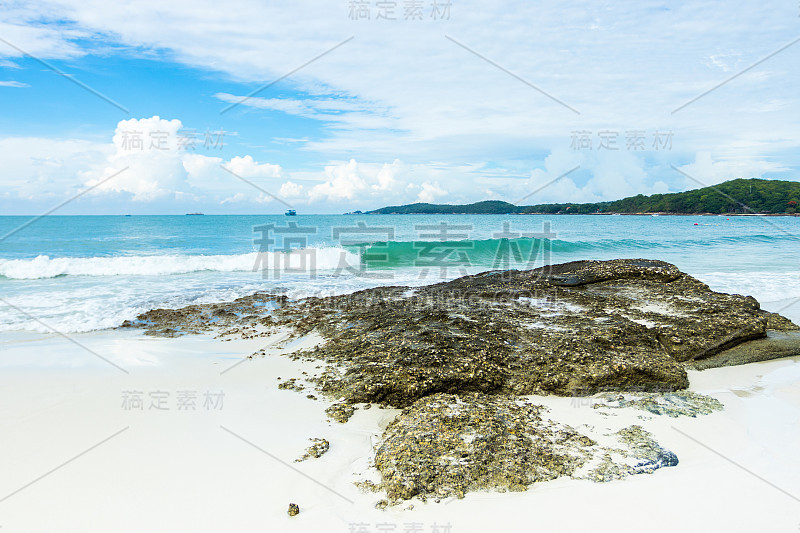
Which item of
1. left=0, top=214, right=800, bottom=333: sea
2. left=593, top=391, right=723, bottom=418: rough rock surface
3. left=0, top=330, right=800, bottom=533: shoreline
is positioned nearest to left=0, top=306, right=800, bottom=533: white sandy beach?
left=0, top=330, right=800, bottom=533: shoreline

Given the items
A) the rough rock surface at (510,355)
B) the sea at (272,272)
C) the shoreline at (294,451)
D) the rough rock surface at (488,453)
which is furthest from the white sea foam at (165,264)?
the rough rock surface at (488,453)

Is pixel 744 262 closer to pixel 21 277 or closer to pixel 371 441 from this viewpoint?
pixel 371 441

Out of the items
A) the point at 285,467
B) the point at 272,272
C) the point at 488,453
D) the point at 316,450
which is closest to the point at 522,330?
the point at 488,453

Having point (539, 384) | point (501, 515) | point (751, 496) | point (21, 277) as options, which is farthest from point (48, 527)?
point (21, 277)

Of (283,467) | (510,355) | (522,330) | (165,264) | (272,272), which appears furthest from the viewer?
(165,264)

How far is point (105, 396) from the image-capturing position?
496 cm

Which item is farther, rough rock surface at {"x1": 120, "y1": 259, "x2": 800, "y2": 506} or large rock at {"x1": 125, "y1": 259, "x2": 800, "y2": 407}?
large rock at {"x1": 125, "y1": 259, "x2": 800, "y2": 407}

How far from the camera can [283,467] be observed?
11.5 ft

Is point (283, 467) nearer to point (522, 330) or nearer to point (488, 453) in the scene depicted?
point (488, 453)

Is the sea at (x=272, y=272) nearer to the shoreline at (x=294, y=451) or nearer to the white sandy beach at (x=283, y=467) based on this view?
the shoreline at (x=294, y=451)

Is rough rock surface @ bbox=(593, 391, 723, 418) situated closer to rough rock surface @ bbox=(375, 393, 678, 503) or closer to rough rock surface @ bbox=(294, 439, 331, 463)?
rough rock surface @ bbox=(375, 393, 678, 503)

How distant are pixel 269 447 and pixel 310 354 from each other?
2295 mm

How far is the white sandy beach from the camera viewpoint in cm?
290

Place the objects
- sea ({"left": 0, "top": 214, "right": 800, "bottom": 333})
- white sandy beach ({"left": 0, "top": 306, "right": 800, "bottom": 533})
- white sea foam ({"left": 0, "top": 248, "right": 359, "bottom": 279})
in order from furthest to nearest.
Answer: white sea foam ({"left": 0, "top": 248, "right": 359, "bottom": 279}) < sea ({"left": 0, "top": 214, "right": 800, "bottom": 333}) < white sandy beach ({"left": 0, "top": 306, "right": 800, "bottom": 533})
